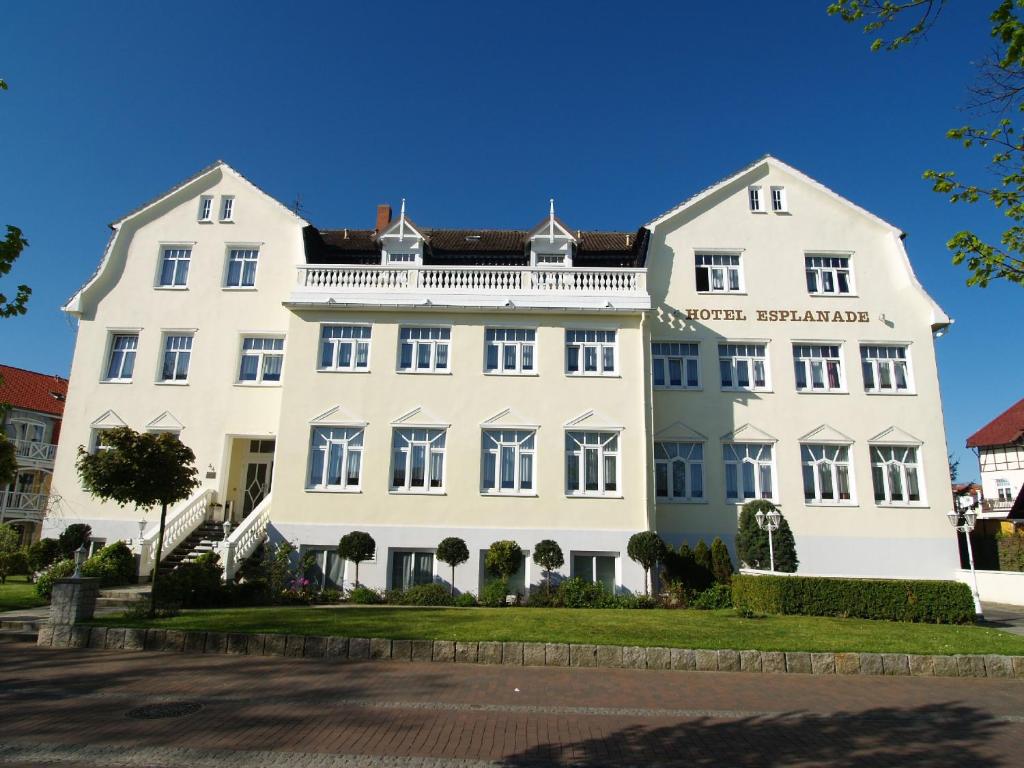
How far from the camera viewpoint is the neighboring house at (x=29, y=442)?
34.2 meters

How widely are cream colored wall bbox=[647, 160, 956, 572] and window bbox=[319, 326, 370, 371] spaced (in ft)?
33.6

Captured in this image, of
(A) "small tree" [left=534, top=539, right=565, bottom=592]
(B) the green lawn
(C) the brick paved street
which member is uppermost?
(A) "small tree" [left=534, top=539, right=565, bottom=592]

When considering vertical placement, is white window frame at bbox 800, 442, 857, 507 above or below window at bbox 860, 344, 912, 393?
below

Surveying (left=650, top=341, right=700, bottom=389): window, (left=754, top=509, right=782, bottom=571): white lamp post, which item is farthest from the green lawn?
(left=650, top=341, right=700, bottom=389): window

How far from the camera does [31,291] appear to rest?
39.7 feet

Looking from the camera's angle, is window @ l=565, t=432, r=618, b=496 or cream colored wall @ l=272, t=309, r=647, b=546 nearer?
cream colored wall @ l=272, t=309, r=647, b=546

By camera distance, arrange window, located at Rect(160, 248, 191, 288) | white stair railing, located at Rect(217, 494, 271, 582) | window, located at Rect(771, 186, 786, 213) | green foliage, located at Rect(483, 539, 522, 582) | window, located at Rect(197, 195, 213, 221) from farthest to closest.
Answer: window, located at Rect(771, 186, 786, 213), window, located at Rect(197, 195, 213, 221), window, located at Rect(160, 248, 191, 288), green foliage, located at Rect(483, 539, 522, 582), white stair railing, located at Rect(217, 494, 271, 582)

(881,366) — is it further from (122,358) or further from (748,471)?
(122,358)

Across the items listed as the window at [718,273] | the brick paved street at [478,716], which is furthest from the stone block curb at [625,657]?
the window at [718,273]

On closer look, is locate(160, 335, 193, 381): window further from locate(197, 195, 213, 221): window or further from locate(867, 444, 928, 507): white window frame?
locate(867, 444, 928, 507): white window frame

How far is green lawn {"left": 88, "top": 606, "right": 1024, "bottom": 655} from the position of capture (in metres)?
11.5

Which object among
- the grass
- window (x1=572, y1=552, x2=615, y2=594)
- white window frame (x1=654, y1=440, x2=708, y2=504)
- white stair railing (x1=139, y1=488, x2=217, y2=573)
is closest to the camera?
the grass

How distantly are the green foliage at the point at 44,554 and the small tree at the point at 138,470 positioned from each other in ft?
25.0

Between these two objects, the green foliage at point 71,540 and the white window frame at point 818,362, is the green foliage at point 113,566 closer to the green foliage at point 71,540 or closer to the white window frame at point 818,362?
the green foliage at point 71,540
